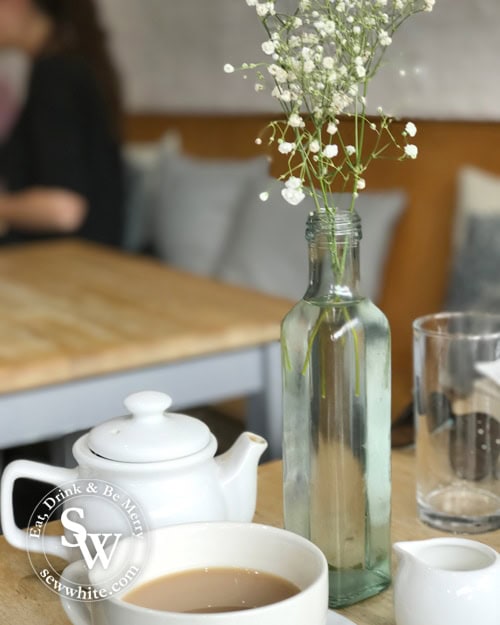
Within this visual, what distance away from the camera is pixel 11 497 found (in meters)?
0.72

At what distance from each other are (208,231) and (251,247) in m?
0.36

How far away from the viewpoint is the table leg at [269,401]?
1.65 m

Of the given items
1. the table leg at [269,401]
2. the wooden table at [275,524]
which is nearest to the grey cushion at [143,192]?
the table leg at [269,401]

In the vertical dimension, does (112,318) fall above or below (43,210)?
below

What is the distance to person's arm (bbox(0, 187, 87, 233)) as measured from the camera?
271 cm

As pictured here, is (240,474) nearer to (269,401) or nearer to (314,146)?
(314,146)

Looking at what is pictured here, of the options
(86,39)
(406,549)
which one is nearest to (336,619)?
(406,549)

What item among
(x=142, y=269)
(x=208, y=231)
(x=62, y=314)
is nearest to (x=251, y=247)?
(x=208, y=231)

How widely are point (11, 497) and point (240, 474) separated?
17 centimetres

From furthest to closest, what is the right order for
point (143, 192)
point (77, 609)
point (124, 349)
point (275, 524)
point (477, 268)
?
point (143, 192) < point (477, 268) < point (124, 349) < point (275, 524) < point (77, 609)

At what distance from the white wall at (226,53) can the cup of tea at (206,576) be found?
1.57ft

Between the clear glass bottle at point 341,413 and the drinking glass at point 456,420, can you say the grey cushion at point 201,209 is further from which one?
the clear glass bottle at point 341,413

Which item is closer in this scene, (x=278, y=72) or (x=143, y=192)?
(x=278, y=72)

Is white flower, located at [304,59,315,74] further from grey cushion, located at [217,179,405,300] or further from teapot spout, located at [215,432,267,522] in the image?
grey cushion, located at [217,179,405,300]
